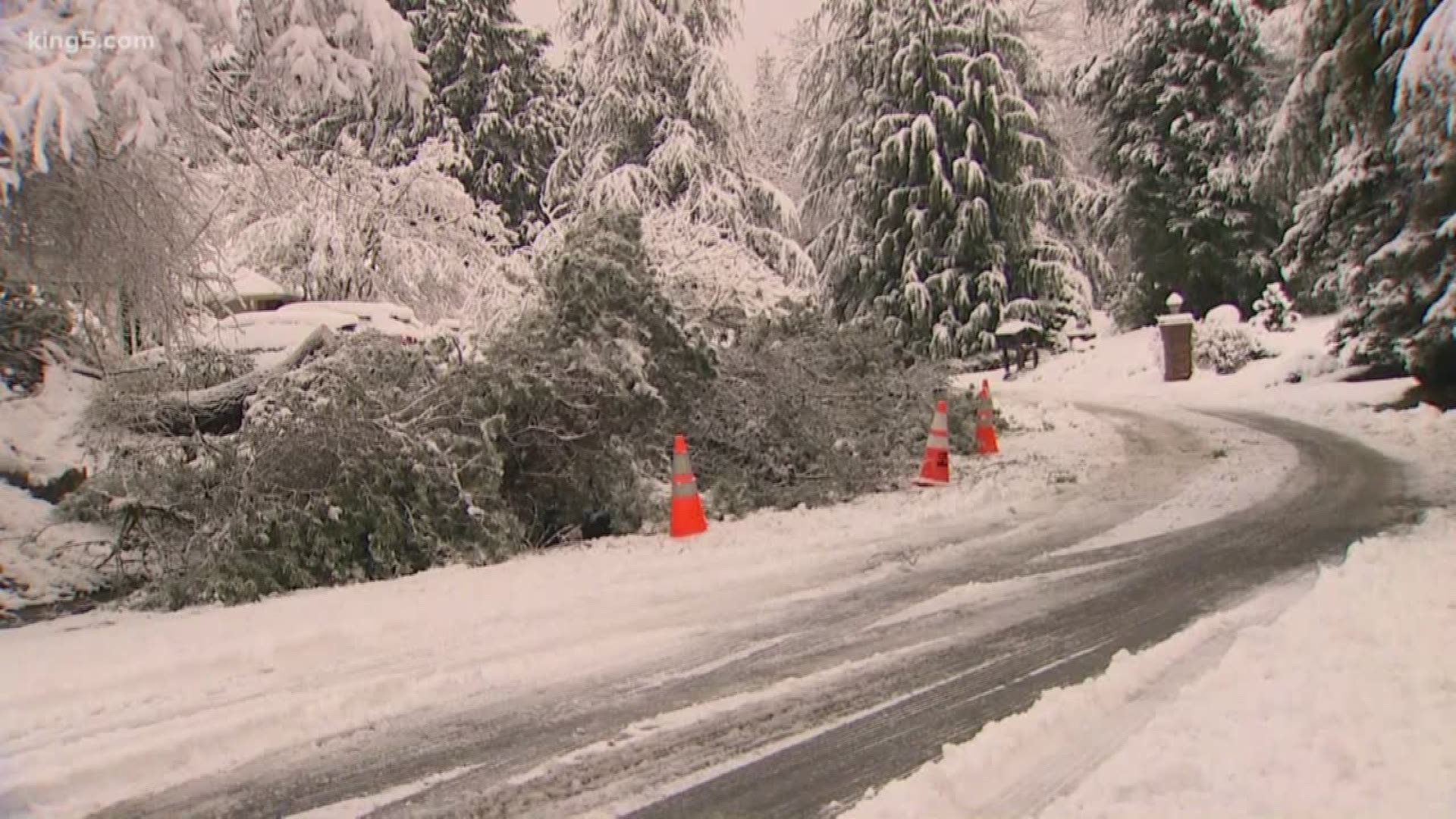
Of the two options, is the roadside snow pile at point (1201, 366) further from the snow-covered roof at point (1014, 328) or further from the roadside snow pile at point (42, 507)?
the roadside snow pile at point (42, 507)

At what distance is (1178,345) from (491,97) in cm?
1959

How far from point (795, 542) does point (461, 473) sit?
2385 millimetres

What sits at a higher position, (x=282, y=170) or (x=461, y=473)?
(x=282, y=170)

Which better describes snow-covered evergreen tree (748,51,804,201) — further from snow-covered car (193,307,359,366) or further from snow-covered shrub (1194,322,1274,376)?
snow-covered car (193,307,359,366)

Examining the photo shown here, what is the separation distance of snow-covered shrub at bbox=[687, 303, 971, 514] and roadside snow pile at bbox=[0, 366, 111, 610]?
4.62 meters

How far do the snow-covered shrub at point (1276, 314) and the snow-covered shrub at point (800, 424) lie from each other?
44.0 feet

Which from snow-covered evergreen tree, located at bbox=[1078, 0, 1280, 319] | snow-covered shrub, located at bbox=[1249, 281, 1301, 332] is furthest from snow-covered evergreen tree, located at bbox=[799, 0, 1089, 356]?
snow-covered shrub, located at bbox=[1249, 281, 1301, 332]

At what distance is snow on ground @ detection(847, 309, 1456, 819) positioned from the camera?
2.53 metres

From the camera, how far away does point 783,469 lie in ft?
26.8

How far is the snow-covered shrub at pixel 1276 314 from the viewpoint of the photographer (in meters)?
19.7

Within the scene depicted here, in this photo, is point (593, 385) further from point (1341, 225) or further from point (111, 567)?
point (1341, 225)

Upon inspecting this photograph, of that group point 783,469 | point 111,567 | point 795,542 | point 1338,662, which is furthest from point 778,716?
point 111,567

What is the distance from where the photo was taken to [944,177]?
2383cm

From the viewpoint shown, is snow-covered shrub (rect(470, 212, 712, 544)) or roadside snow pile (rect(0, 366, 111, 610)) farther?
snow-covered shrub (rect(470, 212, 712, 544))
